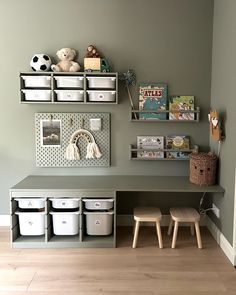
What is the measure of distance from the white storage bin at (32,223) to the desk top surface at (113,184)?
0.25m

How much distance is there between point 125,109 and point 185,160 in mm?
829

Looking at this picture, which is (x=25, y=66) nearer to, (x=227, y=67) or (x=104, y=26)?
(x=104, y=26)

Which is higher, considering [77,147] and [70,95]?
[70,95]

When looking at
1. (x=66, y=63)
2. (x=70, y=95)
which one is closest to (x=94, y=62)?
(x=66, y=63)

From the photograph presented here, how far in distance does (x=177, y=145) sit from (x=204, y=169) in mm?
492

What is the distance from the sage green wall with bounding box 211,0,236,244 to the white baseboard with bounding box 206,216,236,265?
0.05m

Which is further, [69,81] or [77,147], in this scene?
[77,147]

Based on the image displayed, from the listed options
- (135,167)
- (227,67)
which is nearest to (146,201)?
(135,167)

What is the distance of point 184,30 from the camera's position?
3.44 m

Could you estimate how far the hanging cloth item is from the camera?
3.46 metres

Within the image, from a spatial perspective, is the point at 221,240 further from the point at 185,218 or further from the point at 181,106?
the point at 181,106

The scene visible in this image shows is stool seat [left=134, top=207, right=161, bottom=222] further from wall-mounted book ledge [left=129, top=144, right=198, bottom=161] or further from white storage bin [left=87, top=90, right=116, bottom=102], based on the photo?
white storage bin [left=87, top=90, right=116, bottom=102]

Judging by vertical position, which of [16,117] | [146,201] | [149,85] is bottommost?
[146,201]

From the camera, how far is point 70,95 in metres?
3.36
